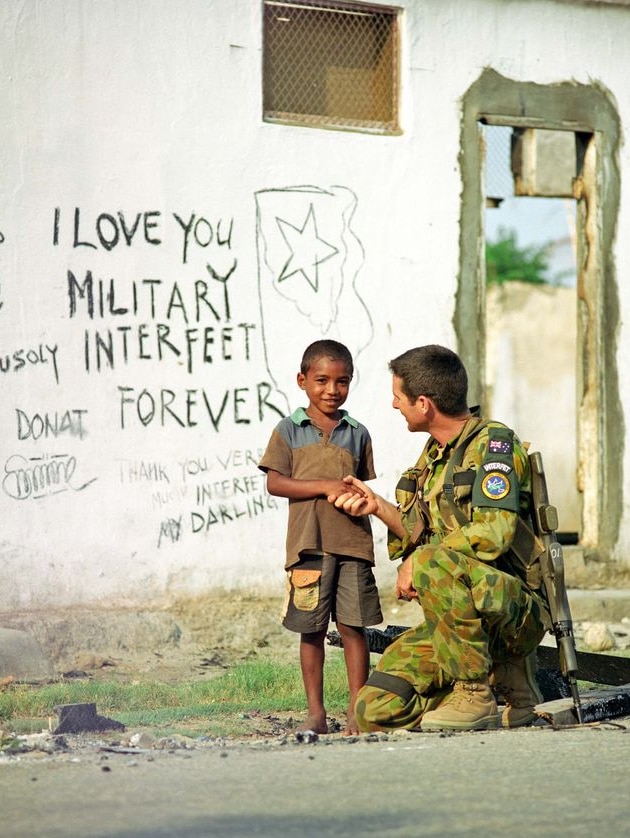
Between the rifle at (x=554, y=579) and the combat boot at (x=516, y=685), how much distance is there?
0.18 m

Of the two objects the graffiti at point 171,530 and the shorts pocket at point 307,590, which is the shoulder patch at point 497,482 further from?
the graffiti at point 171,530

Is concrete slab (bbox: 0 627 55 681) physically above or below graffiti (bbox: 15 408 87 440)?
below

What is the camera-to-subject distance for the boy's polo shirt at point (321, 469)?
206 inches

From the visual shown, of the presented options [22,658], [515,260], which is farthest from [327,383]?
[515,260]

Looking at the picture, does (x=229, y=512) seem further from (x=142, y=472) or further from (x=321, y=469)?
(x=321, y=469)

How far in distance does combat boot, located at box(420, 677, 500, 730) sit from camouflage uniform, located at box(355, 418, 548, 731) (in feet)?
0.20

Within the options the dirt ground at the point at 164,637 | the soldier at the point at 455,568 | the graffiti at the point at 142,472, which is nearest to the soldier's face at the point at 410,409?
the soldier at the point at 455,568

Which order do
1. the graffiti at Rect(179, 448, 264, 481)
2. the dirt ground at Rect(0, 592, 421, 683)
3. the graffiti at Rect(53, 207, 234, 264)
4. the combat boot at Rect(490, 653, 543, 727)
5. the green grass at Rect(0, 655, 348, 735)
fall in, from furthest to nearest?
1. the graffiti at Rect(179, 448, 264, 481)
2. the graffiti at Rect(53, 207, 234, 264)
3. the dirt ground at Rect(0, 592, 421, 683)
4. the green grass at Rect(0, 655, 348, 735)
5. the combat boot at Rect(490, 653, 543, 727)

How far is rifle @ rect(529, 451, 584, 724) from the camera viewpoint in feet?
15.5

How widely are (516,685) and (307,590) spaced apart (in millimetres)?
859

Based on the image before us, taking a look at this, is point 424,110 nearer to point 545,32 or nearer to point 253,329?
point 545,32

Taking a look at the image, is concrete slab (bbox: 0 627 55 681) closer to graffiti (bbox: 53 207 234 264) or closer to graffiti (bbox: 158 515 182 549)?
graffiti (bbox: 158 515 182 549)

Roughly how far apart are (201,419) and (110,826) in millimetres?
4668

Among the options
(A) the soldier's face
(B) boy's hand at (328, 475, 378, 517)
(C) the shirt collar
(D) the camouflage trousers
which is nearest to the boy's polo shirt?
(C) the shirt collar
